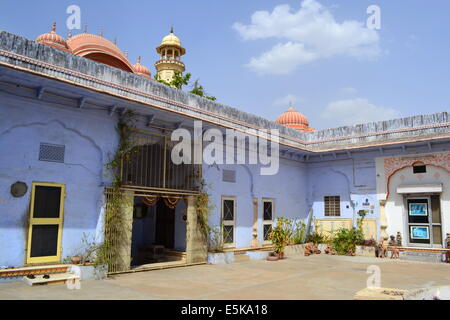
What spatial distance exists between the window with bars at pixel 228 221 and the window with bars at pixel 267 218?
176 centimetres

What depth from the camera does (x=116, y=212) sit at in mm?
9031

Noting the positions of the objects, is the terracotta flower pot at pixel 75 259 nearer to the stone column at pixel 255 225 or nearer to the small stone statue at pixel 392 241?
the stone column at pixel 255 225

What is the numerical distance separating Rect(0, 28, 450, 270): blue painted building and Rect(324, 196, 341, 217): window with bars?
1.6 inches

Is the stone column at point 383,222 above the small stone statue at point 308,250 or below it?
above

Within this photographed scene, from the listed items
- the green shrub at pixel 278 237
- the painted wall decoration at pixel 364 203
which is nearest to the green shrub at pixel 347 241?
the painted wall decoration at pixel 364 203

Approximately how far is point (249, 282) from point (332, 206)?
8.56 m

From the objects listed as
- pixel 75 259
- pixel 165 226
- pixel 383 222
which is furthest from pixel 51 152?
pixel 383 222

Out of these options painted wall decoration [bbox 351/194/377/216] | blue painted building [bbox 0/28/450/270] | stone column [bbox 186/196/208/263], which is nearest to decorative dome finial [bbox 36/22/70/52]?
blue painted building [bbox 0/28/450/270]

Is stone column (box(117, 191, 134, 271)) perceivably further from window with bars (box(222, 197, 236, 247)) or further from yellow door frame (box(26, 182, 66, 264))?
window with bars (box(222, 197, 236, 247))

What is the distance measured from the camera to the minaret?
27947 mm

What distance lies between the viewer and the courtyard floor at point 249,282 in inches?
263

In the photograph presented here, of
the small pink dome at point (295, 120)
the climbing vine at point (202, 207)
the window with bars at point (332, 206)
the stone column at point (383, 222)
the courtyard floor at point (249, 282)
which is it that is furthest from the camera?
the small pink dome at point (295, 120)

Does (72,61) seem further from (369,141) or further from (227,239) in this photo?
(369,141)
